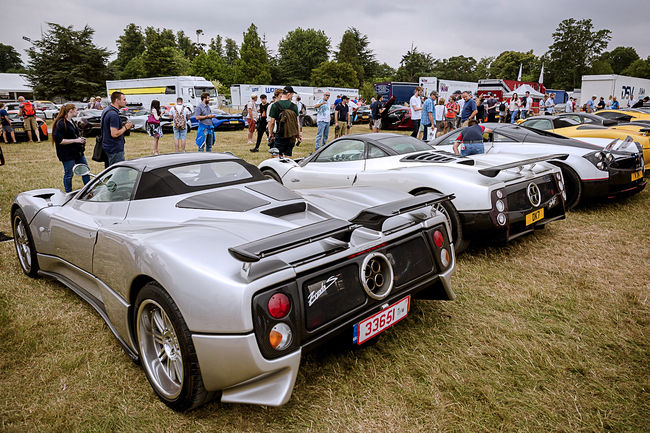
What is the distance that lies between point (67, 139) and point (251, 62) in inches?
2447

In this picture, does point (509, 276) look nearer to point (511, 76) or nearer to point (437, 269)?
point (437, 269)

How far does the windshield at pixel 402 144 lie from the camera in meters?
5.05

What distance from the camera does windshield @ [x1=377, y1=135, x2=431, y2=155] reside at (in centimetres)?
505

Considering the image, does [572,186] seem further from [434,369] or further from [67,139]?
[67,139]

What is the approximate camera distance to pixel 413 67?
8406cm

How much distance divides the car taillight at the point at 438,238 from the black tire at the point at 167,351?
1545 mm

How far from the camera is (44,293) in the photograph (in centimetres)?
358

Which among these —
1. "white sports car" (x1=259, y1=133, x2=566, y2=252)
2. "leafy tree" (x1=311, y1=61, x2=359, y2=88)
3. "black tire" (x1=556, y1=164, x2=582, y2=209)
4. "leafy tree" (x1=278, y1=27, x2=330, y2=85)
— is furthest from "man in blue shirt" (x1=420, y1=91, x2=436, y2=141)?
"leafy tree" (x1=278, y1=27, x2=330, y2=85)

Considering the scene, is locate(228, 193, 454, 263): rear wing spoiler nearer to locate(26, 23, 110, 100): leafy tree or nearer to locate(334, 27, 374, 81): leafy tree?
locate(26, 23, 110, 100): leafy tree

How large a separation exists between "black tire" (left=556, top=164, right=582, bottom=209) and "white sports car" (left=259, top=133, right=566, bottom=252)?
34.0 inches

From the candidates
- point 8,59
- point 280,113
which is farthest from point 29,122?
point 8,59

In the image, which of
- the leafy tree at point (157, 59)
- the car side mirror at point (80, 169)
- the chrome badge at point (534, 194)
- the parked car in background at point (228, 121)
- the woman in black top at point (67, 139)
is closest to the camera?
the car side mirror at point (80, 169)

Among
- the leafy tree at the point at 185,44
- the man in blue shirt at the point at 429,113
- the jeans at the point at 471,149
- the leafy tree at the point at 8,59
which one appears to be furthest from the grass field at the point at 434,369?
the leafy tree at the point at 8,59

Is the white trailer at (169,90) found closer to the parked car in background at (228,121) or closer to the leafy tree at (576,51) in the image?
the parked car in background at (228,121)
